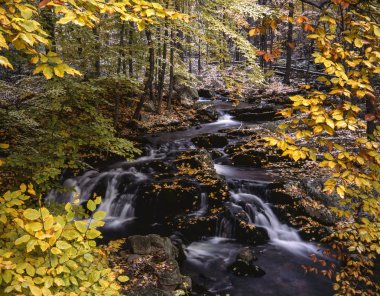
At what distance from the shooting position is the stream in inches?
278

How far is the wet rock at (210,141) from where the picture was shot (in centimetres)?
1499

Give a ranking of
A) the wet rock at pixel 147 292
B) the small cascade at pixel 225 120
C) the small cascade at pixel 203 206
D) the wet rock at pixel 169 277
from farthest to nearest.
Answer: the small cascade at pixel 225 120 < the small cascade at pixel 203 206 < the wet rock at pixel 169 277 < the wet rock at pixel 147 292

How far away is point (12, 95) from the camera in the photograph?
1430 cm

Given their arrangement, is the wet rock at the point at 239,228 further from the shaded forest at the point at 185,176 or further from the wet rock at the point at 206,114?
the wet rock at the point at 206,114

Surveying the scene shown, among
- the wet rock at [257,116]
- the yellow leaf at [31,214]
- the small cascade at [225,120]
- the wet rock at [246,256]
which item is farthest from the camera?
the small cascade at [225,120]

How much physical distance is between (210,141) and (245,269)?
27.9 ft

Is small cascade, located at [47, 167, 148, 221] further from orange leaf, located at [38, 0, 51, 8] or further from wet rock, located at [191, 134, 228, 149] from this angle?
orange leaf, located at [38, 0, 51, 8]

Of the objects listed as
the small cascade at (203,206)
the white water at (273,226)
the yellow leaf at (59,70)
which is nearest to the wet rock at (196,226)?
the small cascade at (203,206)

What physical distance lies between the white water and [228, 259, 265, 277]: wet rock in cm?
156

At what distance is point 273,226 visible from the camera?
30.7ft

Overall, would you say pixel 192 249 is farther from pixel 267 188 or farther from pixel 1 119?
pixel 1 119

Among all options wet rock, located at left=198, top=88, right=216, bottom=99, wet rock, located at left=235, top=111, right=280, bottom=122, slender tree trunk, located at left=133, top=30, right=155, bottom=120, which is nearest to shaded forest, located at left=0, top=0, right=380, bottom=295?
slender tree trunk, located at left=133, top=30, right=155, bottom=120

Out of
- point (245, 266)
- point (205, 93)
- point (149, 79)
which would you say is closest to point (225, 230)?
point (245, 266)

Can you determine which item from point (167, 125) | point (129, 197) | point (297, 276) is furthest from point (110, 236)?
point (167, 125)
